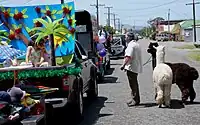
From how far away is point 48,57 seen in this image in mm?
10422

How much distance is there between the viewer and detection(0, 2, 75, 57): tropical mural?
36.3ft

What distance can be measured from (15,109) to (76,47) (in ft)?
16.2

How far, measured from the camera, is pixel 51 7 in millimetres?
11438

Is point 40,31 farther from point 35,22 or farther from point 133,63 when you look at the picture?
point 133,63

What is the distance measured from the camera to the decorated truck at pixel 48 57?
873 cm

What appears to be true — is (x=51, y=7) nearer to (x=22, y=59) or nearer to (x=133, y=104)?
(x=22, y=59)

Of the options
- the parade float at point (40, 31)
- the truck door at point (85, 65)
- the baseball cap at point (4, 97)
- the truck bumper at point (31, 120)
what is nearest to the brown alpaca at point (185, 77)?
the truck door at point (85, 65)

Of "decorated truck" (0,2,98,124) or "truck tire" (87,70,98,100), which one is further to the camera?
"truck tire" (87,70,98,100)

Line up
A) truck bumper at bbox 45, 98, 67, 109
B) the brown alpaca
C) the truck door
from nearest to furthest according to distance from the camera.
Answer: truck bumper at bbox 45, 98, 67, 109
the truck door
the brown alpaca

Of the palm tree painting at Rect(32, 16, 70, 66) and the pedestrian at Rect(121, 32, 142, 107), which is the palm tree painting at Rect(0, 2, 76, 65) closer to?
the palm tree painting at Rect(32, 16, 70, 66)

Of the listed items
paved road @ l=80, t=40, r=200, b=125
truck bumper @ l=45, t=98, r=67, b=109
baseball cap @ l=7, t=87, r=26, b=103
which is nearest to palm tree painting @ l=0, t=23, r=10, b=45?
paved road @ l=80, t=40, r=200, b=125

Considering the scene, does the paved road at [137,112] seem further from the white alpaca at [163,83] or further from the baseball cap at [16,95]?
Result: the baseball cap at [16,95]

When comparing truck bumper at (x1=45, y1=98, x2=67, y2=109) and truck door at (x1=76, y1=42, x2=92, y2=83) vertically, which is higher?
truck door at (x1=76, y1=42, x2=92, y2=83)

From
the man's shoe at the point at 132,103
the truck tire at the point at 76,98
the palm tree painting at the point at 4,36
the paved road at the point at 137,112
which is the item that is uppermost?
the palm tree painting at the point at 4,36
